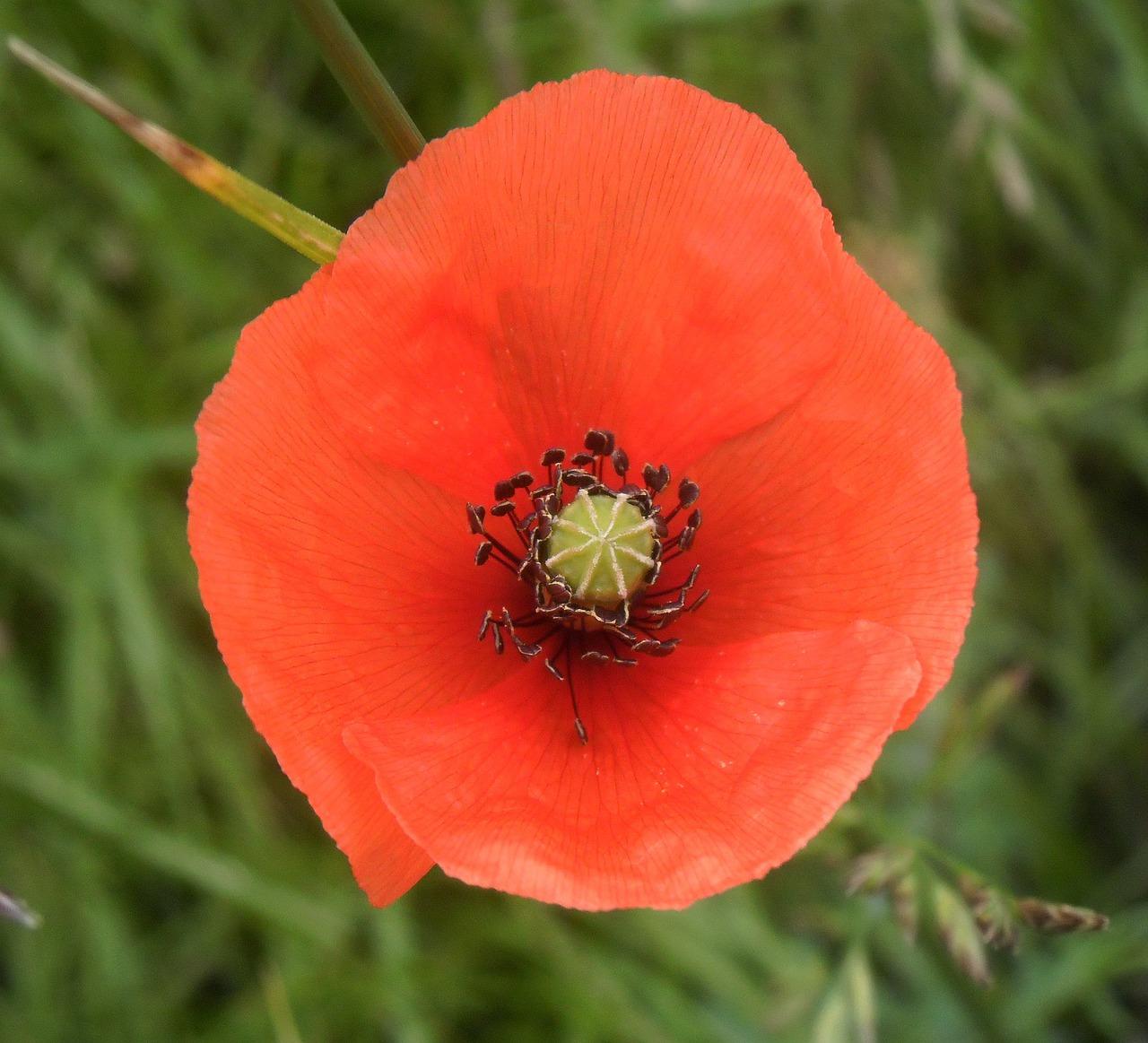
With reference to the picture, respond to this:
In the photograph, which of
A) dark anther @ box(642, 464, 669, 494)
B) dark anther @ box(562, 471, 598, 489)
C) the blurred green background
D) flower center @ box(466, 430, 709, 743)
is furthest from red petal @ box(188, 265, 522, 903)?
the blurred green background

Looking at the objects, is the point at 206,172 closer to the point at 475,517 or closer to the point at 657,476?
the point at 475,517

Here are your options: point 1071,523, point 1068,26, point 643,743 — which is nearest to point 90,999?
point 643,743

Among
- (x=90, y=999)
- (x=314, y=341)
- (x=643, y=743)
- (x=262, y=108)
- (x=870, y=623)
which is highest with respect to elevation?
(x=262, y=108)

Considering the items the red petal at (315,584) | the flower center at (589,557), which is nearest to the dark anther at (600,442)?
the flower center at (589,557)

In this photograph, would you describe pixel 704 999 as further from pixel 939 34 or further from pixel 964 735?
pixel 939 34

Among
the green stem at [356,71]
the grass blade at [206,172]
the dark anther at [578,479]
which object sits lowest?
the dark anther at [578,479]

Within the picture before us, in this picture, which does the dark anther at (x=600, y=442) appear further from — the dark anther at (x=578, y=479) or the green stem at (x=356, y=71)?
the green stem at (x=356, y=71)
